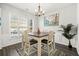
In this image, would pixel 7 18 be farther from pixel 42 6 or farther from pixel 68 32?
pixel 68 32

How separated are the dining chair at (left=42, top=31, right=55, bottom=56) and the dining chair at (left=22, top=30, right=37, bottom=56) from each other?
229 mm

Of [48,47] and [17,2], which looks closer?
[17,2]

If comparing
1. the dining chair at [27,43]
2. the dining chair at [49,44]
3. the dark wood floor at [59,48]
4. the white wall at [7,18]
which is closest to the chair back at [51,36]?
the dining chair at [49,44]

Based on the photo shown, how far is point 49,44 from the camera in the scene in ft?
7.06

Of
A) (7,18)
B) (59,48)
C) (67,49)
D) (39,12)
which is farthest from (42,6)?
(67,49)

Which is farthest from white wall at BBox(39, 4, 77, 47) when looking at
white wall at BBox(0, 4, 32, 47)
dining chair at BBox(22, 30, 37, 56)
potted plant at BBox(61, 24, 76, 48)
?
white wall at BBox(0, 4, 32, 47)

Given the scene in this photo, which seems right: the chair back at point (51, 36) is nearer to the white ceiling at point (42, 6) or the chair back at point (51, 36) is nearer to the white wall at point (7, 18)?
the white ceiling at point (42, 6)

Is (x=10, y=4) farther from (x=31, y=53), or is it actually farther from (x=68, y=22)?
(x=68, y=22)

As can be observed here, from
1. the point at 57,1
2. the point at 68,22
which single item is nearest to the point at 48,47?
the point at 68,22

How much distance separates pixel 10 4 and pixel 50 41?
1194 mm

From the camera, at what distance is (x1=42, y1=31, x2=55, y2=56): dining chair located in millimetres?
2085

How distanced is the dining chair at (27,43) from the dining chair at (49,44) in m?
0.23

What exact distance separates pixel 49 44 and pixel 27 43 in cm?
50

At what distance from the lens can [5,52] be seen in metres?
2.09
